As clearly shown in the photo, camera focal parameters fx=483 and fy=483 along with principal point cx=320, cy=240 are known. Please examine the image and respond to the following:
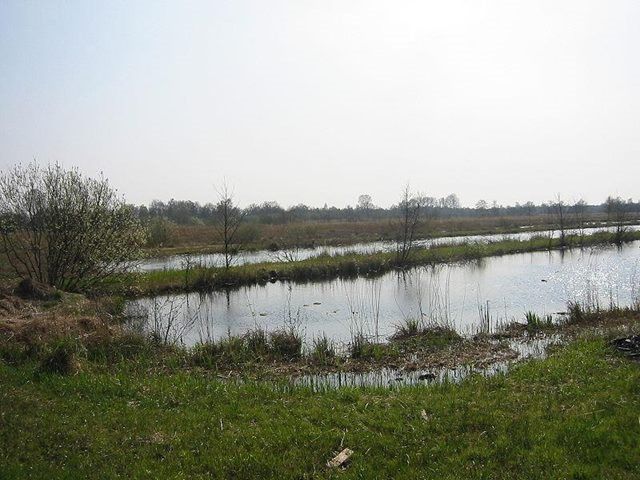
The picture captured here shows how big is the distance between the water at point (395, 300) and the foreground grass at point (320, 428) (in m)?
5.49

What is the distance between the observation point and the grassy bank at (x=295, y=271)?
26.8 metres

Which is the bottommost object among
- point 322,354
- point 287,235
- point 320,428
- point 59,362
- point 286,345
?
point 322,354

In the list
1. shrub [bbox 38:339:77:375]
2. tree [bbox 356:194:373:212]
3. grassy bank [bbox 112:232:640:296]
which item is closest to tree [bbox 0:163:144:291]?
grassy bank [bbox 112:232:640:296]

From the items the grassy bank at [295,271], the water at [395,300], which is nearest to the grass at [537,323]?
the water at [395,300]

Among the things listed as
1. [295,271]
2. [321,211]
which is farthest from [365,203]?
[295,271]

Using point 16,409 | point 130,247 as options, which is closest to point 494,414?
point 16,409

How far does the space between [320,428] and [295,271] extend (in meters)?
23.9

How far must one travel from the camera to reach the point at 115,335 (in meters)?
13.8

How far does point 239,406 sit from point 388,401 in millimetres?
2695

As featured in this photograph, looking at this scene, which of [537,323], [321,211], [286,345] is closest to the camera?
[286,345]

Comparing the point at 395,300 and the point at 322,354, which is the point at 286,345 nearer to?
the point at 322,354

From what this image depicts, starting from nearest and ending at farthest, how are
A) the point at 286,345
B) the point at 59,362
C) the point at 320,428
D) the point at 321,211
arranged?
the point at 320,428
the point at 59,362
the point at 286,345
the point at 321,211

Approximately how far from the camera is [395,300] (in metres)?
23.2

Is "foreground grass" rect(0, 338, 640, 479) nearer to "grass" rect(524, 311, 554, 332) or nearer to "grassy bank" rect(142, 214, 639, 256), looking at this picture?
"grass" rect(524, 311, 554, 332)
